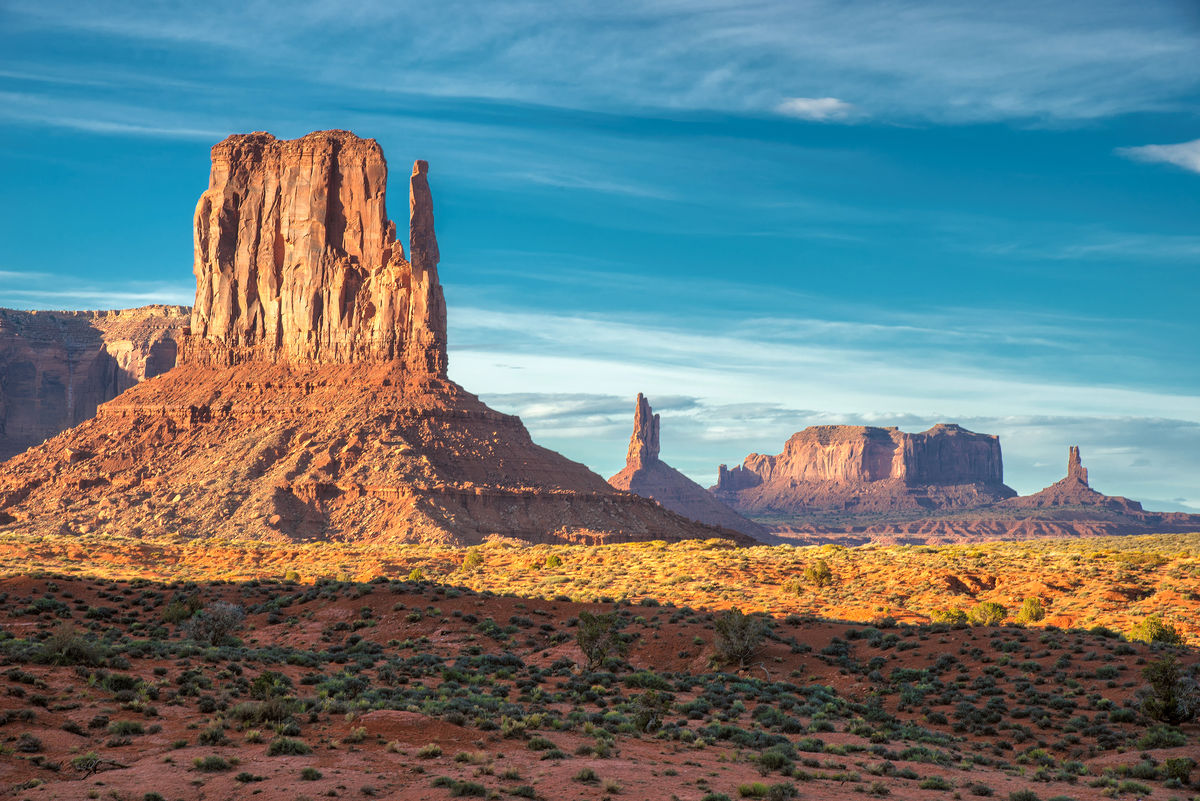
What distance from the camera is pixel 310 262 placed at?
122 m

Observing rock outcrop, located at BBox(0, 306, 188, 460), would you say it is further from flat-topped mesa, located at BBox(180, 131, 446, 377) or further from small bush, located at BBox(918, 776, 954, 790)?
small bush, located at BBox(918, 776, 954, 790)

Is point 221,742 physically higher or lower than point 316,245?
lower

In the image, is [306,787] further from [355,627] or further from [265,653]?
[355,627]

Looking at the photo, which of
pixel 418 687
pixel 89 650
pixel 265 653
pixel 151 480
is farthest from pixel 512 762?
pixel 151 480

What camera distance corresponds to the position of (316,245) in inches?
4813

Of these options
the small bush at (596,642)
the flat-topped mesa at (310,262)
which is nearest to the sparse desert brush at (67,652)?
the small bush at (596,642)

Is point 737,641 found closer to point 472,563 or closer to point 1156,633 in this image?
point 1156,633

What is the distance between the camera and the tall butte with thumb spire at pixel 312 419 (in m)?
93.8

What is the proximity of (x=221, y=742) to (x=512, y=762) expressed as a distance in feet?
18.0

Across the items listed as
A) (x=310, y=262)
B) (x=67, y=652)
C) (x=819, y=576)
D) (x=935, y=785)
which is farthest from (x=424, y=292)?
(x=935, y=785)

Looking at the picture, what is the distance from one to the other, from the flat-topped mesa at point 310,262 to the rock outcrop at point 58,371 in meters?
57.2

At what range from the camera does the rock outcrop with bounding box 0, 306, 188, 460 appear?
180 metres

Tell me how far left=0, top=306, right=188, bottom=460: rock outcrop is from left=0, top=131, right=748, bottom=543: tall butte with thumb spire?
61.2 metres

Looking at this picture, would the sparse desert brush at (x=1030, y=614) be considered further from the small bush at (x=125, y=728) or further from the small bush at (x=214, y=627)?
the small bush at (x=125, y=728)
